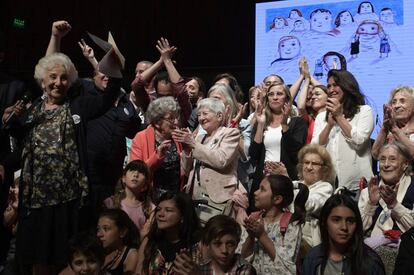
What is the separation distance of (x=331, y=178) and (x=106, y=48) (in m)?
1.51

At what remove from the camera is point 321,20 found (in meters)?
5.76

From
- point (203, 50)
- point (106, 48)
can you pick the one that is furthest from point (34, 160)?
point (203, 50)

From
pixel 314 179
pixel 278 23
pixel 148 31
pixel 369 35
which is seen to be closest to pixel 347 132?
pixel 314 179

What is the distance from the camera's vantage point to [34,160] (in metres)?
3.00

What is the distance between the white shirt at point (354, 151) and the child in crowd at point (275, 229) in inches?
21.2

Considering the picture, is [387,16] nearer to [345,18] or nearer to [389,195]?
[345,18]

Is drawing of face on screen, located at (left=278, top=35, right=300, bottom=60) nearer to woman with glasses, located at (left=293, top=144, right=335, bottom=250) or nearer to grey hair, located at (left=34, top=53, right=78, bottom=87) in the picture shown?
woman with glasses, located at (left=293, top=144, right=335, bottom=250)

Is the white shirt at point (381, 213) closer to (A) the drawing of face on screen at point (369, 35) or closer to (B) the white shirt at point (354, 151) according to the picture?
(B) the white shirt at point (354, 151)

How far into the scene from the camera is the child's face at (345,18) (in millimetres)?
5582

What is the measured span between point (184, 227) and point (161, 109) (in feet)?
2.61

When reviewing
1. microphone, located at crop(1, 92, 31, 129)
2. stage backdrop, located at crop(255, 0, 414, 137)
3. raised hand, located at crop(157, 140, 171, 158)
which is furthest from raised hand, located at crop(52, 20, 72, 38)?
stage backdrop, located at crop(255, 0, 414, 137)

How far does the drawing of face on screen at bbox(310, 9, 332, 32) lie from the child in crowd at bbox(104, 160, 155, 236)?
2823 mm

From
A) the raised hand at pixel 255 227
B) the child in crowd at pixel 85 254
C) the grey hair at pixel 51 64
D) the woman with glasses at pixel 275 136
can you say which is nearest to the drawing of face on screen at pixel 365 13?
the woman with glasses at pixel 275 136

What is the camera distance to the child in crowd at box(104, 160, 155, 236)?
358cm
